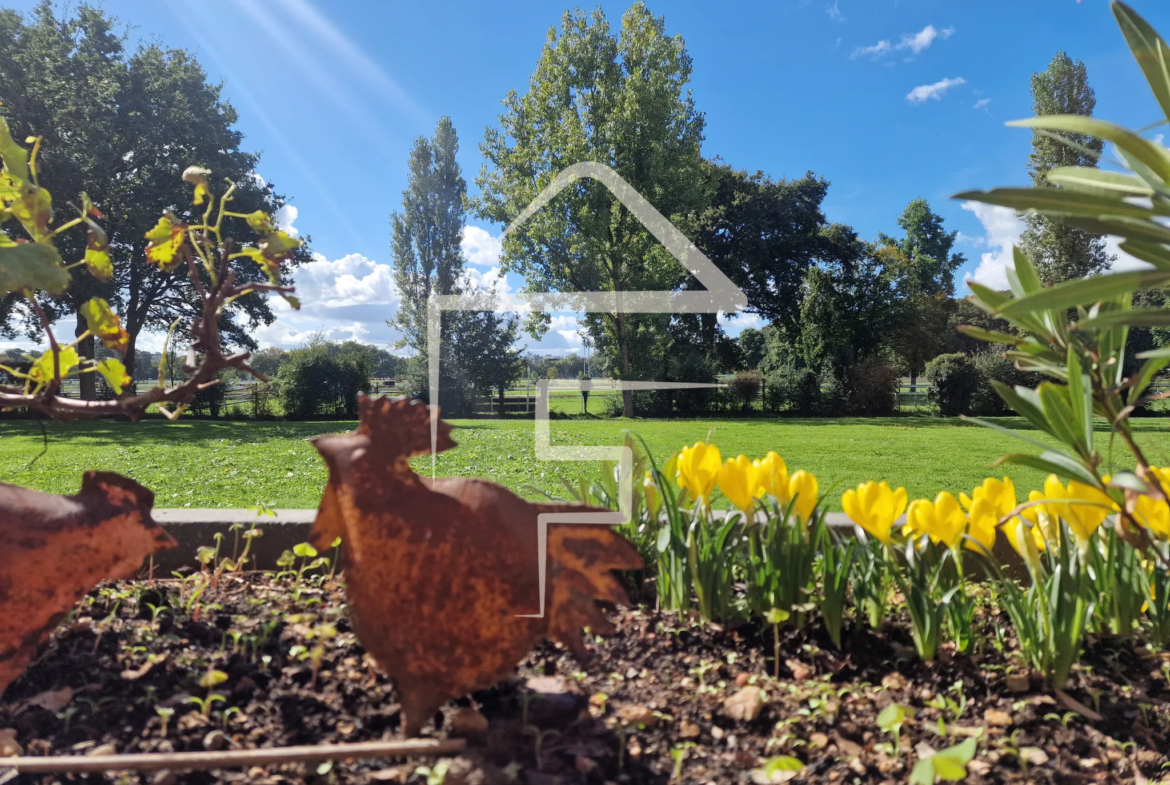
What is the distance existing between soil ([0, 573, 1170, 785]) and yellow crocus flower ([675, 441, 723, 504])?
32 cm

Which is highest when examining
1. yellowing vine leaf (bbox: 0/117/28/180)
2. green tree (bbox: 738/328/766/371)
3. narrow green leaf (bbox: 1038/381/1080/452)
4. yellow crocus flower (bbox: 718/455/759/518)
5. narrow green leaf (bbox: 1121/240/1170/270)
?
green tree (bbox: 738/328/766/371)

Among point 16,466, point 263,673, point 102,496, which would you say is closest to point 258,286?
point 102,496

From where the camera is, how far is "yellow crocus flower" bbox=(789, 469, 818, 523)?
5.00 feet

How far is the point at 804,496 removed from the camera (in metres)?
1.53

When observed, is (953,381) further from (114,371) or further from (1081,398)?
(114,371)

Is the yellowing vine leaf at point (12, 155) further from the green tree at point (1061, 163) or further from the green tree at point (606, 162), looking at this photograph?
the green tree at point (1061, 163)

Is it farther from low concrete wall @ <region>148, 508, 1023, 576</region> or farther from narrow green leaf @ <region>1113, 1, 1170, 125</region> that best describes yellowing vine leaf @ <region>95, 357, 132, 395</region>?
narrow green leaf @ <region>1113, 1, 1170, 125</region>

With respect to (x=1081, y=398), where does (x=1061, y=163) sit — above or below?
above

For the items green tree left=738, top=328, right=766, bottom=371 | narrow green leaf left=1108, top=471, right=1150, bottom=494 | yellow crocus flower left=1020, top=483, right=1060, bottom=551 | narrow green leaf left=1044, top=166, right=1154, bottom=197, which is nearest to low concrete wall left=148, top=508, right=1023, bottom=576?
yellow crocus flower left=1020, top=483, right=1060, bottom=551

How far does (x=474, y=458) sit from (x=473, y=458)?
2cm

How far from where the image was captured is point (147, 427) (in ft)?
41.4

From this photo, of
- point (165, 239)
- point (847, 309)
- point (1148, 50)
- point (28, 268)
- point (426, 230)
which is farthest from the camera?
point (426, 230)

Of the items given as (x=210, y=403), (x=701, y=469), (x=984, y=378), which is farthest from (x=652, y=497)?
(x=210, y=403)

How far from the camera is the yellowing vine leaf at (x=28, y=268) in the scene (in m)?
1.10
